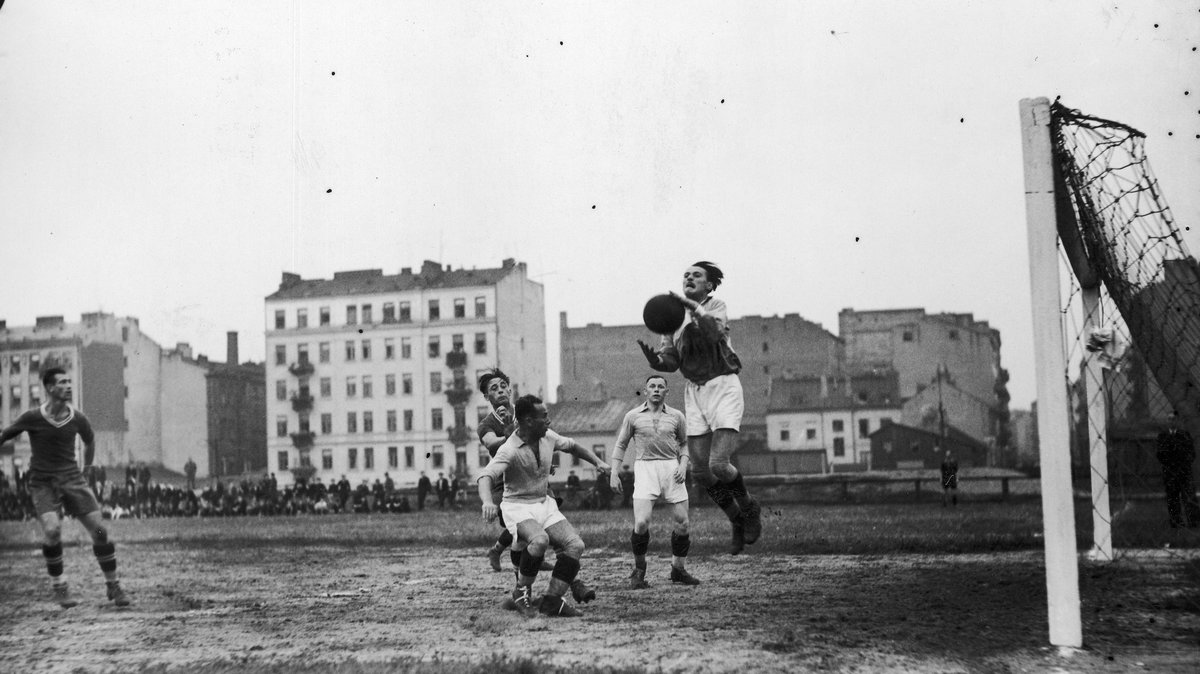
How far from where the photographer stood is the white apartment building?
41000 millimetres

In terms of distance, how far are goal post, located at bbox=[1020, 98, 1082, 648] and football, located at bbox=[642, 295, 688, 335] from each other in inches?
99.0

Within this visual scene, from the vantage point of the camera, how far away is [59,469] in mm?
9422

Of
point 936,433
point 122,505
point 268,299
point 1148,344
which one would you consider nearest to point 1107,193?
point 1148,344

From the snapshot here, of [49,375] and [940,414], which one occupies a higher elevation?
[49,375]

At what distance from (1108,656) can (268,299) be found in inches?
1659

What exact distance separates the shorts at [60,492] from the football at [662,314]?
211 inches

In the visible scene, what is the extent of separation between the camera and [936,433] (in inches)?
2098

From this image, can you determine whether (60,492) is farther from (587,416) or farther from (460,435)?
(460,435)

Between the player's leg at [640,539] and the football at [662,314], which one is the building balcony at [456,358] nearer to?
the player's leg at [640,539]

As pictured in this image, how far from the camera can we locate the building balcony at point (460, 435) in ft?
134

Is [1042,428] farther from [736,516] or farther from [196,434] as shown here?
[196,434]

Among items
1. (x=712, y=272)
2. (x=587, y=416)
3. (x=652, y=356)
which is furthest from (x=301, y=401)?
(x=652, y=356)

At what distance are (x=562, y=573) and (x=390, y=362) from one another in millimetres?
41106

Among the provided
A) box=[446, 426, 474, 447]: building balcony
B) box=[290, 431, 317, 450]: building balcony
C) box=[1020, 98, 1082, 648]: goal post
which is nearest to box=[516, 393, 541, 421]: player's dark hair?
box=[1020, 98, 1082, 648]: goal post
